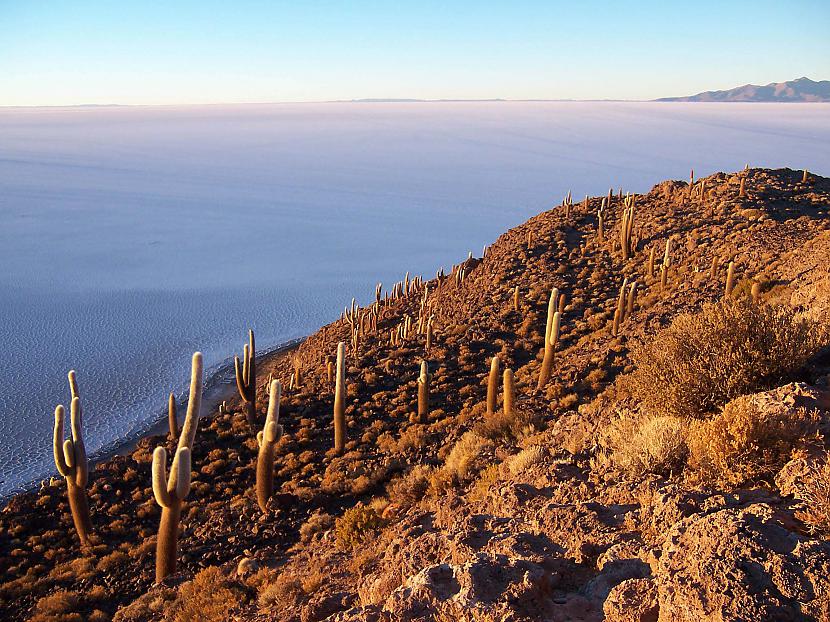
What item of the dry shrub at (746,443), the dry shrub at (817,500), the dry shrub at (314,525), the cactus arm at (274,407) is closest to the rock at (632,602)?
the dry shrub at (817,500)

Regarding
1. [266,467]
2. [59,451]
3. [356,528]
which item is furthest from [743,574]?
[59,451]

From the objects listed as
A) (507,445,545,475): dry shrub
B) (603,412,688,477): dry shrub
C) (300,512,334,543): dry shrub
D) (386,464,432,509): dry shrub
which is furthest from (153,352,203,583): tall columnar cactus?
(603,412,688,477): dry shrub

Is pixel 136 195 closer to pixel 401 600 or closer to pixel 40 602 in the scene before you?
pixel 40 602

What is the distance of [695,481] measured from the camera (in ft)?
19.0

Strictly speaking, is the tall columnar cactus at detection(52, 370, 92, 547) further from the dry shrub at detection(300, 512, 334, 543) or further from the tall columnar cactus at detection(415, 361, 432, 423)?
the tall columnar cactus at detection(415, 361, 432, 423)

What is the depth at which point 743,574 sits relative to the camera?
3.81m

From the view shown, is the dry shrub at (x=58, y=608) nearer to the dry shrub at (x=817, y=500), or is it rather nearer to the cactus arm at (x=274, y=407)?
the cactus arm at (x=274, y=407)

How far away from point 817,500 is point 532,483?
3101 millimetres

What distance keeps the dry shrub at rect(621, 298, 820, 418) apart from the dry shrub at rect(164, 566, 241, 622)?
5970 millimetres

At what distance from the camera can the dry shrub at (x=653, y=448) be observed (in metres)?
6.33

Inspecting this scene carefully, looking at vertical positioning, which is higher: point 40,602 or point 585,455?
point 585,455

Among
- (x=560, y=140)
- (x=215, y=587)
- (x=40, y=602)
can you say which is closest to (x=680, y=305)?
(x=215, y=587)

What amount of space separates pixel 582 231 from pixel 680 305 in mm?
13167

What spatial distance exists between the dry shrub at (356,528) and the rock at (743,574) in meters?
5.05
